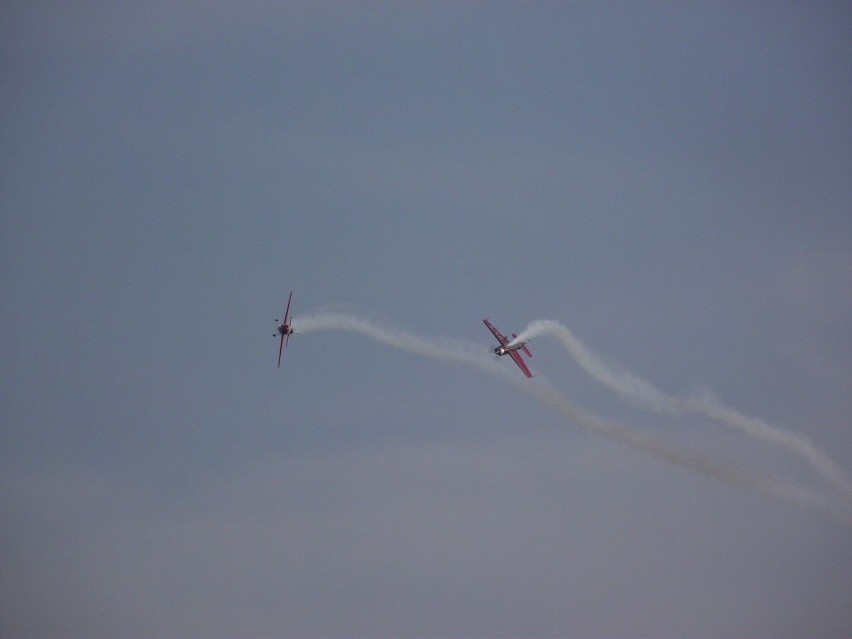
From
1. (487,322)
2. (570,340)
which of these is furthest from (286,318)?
(570,340)

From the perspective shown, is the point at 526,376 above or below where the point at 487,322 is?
below

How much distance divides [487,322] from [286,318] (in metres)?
15.1

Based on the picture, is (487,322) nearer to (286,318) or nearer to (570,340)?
(570,340)

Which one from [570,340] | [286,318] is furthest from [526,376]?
[286,318]

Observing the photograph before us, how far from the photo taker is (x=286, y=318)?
6588cm

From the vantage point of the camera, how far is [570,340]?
221 ft

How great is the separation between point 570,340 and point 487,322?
6.89 meters

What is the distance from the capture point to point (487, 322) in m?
71.3

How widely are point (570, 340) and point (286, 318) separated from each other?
64.9ft

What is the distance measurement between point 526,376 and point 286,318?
57.2 ft

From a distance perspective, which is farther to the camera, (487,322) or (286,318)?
(487,322)

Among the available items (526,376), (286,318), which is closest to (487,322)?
(526,376)

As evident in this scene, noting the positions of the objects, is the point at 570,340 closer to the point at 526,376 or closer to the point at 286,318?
the point at 526,376
